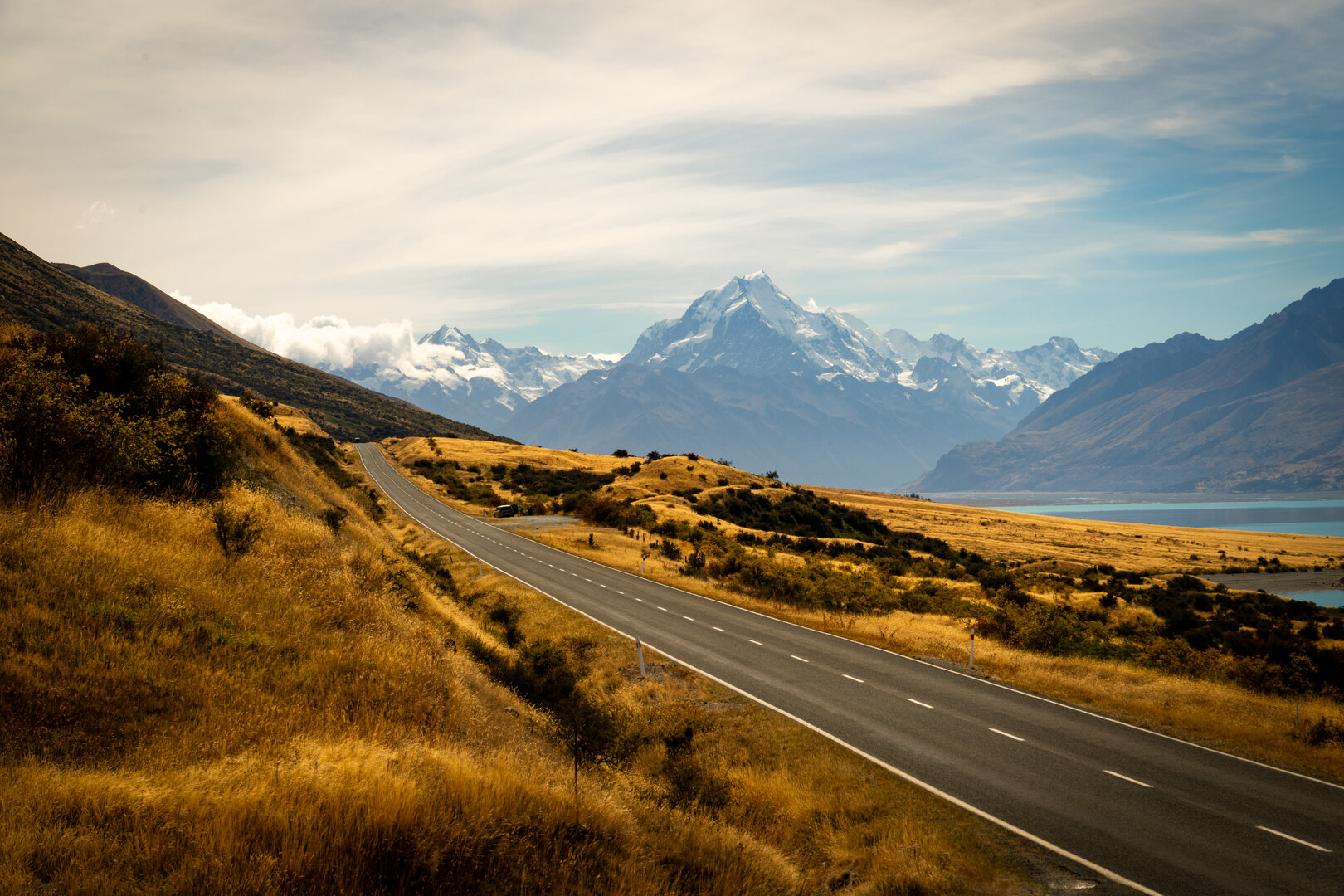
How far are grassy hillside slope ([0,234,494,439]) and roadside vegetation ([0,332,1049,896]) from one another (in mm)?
94499

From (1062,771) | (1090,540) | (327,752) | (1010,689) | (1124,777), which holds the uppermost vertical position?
(1090,540)

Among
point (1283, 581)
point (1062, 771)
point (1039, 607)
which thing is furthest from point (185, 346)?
point (1283, 581)

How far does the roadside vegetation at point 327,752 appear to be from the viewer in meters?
5.14

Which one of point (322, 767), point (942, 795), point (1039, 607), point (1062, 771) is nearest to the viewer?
point (322, 767)

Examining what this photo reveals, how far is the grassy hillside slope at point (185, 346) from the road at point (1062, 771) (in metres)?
100

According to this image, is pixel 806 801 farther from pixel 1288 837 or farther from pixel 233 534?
pixel 233 534

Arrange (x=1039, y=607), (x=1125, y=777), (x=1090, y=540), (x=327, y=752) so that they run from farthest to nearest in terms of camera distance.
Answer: (x=1090, y=540)
(x=1039, y=607)
(x=1125, y=777)
(x=327, y=752)

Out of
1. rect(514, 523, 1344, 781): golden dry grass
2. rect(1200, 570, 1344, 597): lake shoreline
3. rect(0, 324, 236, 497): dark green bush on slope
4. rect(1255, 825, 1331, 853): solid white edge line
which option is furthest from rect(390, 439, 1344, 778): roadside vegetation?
rect(0, 324, 236, 497): dark green bush on slope

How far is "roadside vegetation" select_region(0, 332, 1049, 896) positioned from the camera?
514 cm

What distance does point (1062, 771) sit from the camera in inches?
444

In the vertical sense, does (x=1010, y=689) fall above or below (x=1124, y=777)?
below

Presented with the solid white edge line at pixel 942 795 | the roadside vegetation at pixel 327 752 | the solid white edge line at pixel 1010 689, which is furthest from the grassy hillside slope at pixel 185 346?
the solid white edge line at pixel 942 795

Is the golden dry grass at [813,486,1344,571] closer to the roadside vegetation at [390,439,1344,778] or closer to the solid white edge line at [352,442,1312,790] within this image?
the roadside vegetation at [390,439,1344,778]

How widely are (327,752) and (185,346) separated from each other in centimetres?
21059
